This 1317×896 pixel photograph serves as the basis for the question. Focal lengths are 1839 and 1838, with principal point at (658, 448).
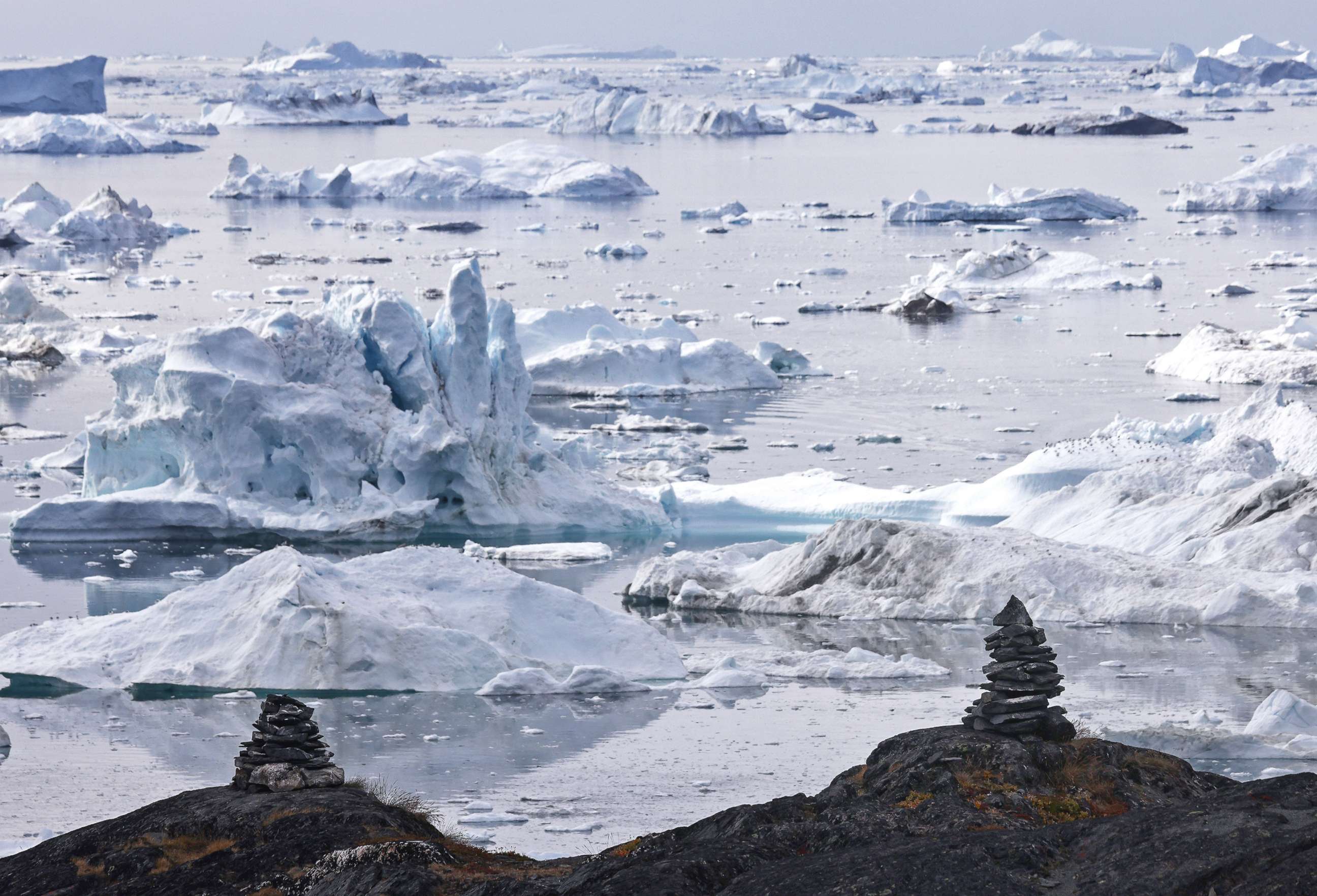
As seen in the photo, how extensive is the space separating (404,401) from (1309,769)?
38.5ft

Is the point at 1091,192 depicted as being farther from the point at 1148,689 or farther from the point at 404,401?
the point at 1148,689

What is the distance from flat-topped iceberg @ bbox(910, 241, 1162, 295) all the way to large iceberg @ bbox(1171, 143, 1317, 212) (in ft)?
46.1

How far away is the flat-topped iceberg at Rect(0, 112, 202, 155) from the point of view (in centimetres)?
7412

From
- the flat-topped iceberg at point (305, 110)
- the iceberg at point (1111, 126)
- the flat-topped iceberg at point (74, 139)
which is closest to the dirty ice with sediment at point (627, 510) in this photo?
the flat-topped iceberg at point (74, 139)

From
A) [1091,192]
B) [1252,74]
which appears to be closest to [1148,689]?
[1091,192]

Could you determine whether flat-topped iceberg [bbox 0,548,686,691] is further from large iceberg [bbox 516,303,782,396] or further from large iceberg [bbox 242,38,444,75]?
large iceberg [bbox 242,38,444,75]

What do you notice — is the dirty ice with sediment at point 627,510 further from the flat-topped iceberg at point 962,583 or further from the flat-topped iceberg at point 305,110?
the flat-topped iceberg at point 305,110

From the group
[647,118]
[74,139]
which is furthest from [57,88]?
[647,118]

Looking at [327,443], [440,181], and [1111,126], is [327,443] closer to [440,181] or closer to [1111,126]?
[440,181]

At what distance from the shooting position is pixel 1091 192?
173 feet

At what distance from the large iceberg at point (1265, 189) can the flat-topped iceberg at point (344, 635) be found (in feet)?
140

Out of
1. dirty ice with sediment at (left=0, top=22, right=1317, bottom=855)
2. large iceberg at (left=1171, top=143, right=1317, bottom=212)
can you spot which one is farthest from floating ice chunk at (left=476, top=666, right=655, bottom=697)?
large iceberg at (left=1171, top=143, right=1317, bottom=212)

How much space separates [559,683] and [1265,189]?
4369 centimetres

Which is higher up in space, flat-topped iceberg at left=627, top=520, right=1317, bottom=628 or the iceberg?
the iceberg
